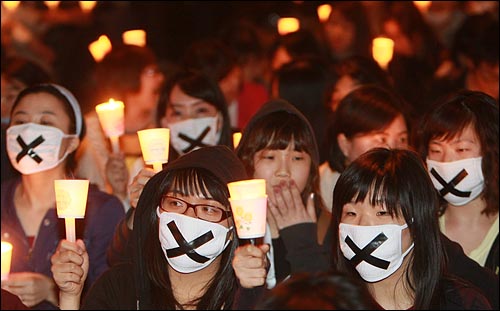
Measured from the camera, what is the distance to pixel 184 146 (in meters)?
7.64

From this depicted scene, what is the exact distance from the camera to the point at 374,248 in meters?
5.33

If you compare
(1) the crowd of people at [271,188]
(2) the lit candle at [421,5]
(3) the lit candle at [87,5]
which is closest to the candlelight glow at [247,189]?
(1) the crowd of people at [271,188]

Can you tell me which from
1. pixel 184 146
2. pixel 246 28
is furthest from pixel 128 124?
pixel 246 28

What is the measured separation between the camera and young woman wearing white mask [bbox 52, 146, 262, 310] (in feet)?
17.9

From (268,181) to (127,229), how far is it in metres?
0.84

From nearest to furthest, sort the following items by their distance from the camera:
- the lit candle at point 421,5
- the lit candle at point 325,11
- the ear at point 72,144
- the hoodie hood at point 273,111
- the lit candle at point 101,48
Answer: the hoodie hood at point 273,111 < the ear at point 72,144 < the lit candle at point 101,48 < the lit candle at point 421,5 < the lit candle at point 325,11

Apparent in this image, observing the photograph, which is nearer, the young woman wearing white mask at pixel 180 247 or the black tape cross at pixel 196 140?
the young woman wearing white mask at pixel 180 247

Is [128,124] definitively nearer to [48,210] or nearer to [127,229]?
[48,210]

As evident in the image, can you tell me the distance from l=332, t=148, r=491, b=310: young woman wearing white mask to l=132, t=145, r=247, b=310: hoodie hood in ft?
1.85

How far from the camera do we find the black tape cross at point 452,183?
6504 mm

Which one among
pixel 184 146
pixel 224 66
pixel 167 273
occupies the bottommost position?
pixel 167 273

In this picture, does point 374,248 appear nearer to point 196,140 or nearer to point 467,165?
point 467,165

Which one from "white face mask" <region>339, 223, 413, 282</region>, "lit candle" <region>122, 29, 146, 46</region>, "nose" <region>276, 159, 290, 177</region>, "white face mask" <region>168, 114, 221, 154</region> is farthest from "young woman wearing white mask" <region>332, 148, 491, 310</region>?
"lit candle" <region>122, 29, 146, 46</region>

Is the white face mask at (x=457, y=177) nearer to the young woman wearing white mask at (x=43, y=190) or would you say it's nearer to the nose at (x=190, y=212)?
the nose at (x=190, y=212)
